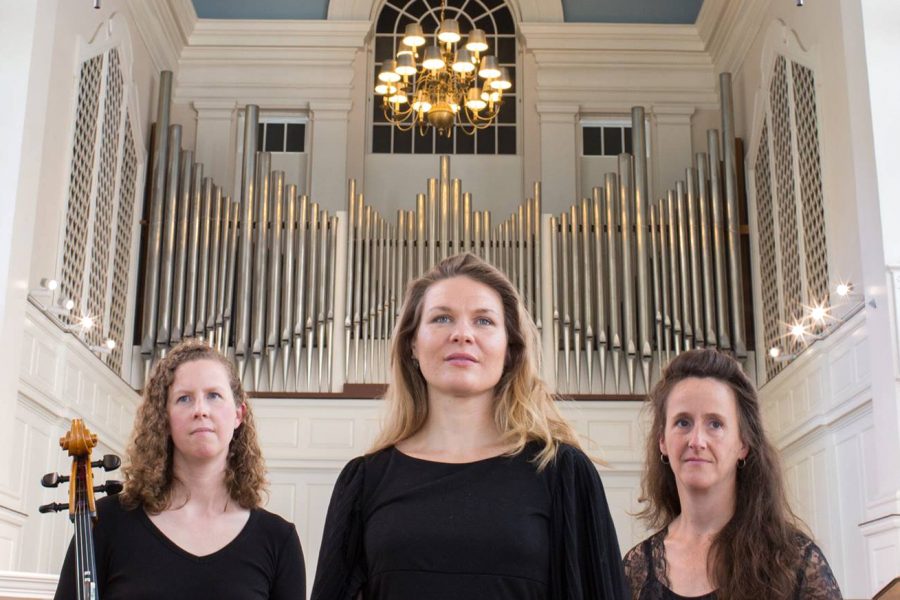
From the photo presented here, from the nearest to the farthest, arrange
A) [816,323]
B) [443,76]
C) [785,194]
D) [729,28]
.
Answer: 1. [816,323]
2. [785,194]
3. [443,76]
4. [729,28]

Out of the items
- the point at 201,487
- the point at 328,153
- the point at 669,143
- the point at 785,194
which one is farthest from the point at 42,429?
the point at 669,143

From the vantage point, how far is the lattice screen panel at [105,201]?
9.07 metres

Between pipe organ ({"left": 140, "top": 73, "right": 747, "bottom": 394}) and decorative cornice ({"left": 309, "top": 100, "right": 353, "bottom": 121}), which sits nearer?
pipe organ ({"left": 140, "top": 73, "right": 747, "bottom": 394})

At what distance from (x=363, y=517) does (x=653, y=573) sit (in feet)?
3.12

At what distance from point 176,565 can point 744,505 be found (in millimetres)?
1365

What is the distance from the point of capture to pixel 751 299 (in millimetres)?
10211

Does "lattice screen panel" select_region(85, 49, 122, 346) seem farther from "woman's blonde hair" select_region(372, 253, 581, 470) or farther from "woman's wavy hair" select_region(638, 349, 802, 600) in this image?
"woman's blonde hair" select_region(372, 253, 581, 470)

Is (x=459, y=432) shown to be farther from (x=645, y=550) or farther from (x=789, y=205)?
(x=789, y=205)

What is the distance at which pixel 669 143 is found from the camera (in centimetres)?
1127

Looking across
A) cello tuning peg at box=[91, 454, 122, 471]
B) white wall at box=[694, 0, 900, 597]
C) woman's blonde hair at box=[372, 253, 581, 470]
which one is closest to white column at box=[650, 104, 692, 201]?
white wall at box=[694, 0, 900, 597]

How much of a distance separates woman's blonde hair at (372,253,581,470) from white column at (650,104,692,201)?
8835mm

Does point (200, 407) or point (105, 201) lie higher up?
point (105, 201)

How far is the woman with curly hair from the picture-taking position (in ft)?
9.27

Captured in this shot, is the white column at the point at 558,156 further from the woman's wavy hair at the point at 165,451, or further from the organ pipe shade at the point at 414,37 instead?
the woman's wavy hair at the point at 165,451
